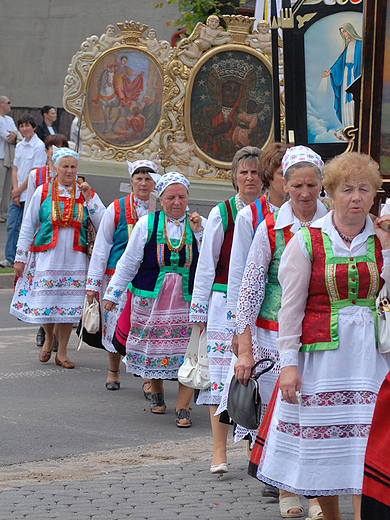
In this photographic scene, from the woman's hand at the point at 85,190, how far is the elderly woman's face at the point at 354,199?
524cm

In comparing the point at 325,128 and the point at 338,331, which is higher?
the point at 325,128

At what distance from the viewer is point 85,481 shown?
569 centimetres

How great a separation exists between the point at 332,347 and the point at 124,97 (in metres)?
14.6

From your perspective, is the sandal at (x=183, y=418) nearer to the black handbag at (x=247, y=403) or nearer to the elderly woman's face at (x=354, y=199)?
the black handbag at (x=247, y=403)

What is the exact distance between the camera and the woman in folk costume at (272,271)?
4.83 meters

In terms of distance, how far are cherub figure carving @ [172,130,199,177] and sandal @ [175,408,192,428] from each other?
7.90 metres

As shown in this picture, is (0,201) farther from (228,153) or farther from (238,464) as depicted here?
(238,464)

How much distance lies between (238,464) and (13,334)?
5.39 m

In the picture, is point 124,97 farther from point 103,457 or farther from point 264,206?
point 264,206

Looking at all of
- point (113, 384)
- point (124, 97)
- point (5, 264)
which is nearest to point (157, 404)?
point (113, 384)

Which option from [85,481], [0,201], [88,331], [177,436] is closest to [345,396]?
[85,481]

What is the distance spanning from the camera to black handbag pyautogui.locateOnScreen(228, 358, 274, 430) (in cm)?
471

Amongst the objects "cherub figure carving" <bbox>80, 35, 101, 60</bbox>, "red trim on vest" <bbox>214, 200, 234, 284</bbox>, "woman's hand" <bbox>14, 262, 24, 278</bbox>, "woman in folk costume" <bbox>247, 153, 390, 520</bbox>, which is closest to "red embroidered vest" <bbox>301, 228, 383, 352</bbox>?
"woman in folk costume" <bbox>247, 153, 390, 520</bbox>

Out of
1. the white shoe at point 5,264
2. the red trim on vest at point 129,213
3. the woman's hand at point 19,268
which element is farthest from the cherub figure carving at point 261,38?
the red trim on vest at point 129,213
